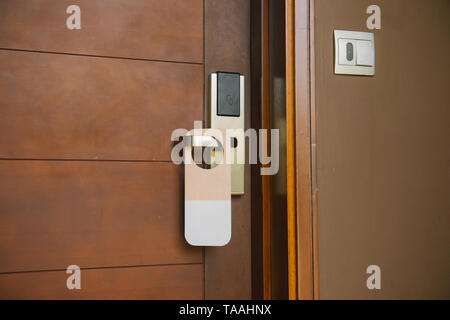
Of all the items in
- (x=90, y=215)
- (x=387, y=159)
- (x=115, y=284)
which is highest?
(x=387, y=159)

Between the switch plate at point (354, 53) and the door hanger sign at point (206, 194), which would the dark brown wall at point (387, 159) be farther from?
the door hanger sign at point (206, 194)

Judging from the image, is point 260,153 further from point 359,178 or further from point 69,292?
point 69,292

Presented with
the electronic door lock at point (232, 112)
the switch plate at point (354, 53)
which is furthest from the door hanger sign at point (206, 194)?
the switch plate at point (354, 53)

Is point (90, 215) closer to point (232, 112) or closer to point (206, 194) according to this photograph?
point (206, 194)

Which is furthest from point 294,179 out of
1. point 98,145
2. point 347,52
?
point 98,145

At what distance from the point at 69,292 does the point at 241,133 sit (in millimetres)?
550

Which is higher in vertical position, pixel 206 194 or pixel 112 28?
pixel 112 28

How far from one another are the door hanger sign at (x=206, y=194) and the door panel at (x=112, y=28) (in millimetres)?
211

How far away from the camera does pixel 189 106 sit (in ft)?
3.10

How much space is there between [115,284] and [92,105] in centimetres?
42

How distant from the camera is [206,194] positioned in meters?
0.90

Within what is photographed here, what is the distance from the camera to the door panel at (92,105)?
0.85 meters
